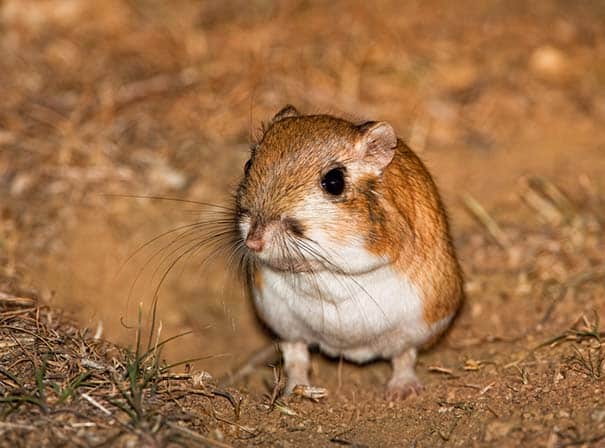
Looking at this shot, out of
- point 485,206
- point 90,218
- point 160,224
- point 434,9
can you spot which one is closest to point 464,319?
point 485,206

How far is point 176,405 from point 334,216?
1212mm

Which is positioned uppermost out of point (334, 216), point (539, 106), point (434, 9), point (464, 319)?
point (434, 9)

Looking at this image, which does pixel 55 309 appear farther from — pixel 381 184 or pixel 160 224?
pixel 381 184

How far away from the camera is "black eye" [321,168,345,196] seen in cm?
474

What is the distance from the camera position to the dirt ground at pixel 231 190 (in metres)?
4.53

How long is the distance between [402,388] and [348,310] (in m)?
0.75

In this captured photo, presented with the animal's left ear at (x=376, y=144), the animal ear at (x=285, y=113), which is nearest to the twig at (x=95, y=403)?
the animal's left ear at (x=376, y=144)

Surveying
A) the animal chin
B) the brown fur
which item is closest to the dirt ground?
the animal chin

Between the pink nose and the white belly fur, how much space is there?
0.44m

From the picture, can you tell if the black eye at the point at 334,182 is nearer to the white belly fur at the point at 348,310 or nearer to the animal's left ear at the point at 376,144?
the animal's left ear at the point at 376,144

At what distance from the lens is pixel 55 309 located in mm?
5758

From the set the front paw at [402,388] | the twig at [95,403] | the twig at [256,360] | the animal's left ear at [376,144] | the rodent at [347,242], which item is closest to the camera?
the twig at [95,403]

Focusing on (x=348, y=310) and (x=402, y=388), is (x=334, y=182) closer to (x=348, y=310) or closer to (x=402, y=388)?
(x=348, y=310)

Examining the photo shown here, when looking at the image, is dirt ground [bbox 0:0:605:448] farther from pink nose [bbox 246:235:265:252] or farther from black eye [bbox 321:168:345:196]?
black eye [bbox 321:168:345:196]
